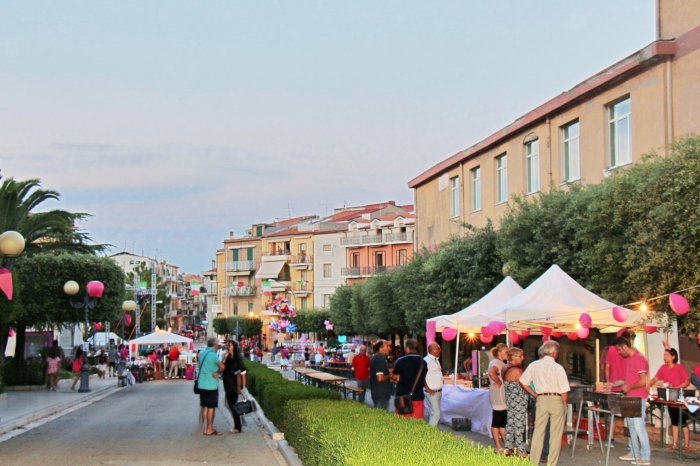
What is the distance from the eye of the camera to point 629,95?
2127 cm

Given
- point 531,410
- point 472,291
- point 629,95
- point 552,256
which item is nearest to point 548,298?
point 531,410

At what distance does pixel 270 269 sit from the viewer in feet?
317

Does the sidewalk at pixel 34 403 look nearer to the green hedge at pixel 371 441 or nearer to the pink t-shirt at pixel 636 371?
the green hedge at pixel 371 441

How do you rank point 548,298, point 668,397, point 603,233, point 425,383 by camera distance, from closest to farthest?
point 668,397
point 425,383
point 548,298
point 603,233

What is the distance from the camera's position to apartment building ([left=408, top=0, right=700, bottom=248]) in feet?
62.8

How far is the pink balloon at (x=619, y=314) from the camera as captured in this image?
14.0 m

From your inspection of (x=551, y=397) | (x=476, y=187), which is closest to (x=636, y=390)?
(x=551, y=397)

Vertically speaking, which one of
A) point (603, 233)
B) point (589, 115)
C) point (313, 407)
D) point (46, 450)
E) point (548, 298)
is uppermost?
point (589, 115)

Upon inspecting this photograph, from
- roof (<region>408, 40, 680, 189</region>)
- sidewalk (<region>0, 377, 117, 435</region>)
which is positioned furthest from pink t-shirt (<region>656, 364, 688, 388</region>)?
sidewalk (<region>0, 377, 117, 435</region>)

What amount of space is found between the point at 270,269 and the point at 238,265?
7721mm

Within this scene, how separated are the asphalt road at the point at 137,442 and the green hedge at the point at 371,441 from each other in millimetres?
1434

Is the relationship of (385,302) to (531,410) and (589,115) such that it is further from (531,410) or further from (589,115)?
(531,410)

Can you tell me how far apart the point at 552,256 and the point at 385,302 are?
20.3 m

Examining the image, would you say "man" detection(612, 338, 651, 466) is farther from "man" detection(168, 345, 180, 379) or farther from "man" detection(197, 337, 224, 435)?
"man" detection(168, 345, 180, 379)
